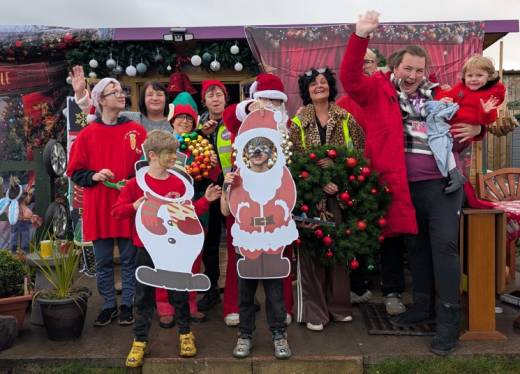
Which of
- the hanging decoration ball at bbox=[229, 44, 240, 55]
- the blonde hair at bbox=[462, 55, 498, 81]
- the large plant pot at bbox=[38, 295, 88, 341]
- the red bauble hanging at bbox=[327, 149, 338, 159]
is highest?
the hanging decoration ball at bbox=[229, 44, 240, 55]

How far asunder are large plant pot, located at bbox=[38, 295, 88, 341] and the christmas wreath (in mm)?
1571

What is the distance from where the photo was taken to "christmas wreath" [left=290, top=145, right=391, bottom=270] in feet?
10.7

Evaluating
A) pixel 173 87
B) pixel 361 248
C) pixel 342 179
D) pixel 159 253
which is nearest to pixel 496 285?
pixel 361 248

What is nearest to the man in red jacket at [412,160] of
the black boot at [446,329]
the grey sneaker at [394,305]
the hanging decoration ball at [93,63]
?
the black boot at [446,329]

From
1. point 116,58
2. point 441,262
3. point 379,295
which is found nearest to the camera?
point 441,262

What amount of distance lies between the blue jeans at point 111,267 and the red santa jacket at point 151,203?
1.72ft

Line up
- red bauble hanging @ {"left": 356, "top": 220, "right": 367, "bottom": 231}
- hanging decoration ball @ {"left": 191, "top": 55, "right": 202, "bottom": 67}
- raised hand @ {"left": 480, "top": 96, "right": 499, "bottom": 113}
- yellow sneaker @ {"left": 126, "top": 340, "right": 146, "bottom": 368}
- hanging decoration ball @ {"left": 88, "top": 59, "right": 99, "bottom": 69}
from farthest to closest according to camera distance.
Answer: hanging decoration ball @ {"left": 191, "top": 55, "right": 202, "bottom": 67}
hanging decoration ball @ {"left": 88, "top": 59, "right": 99, "bottom": 69}
red bauble hanging @ {"left": 356, "top": 220, "right": 367, "bottom": 231}
raised hand @ {"left": 480, "top": 96, "right": 499, "bottom": 113}
yellow sneaker @ {"left": 126, "top": 340, "right": 146, "bottom": 368}

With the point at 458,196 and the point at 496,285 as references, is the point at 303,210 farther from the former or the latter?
the point at 496,285

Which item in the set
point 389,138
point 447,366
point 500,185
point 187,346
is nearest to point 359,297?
point 447,366

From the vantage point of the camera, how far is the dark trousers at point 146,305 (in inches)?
118

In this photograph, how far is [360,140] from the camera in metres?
3.59

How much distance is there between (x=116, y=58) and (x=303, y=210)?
3.89m

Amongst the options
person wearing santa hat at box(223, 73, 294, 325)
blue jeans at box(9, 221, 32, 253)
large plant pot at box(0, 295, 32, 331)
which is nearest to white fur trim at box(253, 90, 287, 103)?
person wearing santa hat at box(223, 73, 294, 325)

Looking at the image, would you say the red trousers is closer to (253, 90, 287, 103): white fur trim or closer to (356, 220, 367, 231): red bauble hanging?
(356, 220, 367, 231): red bauble hanging
